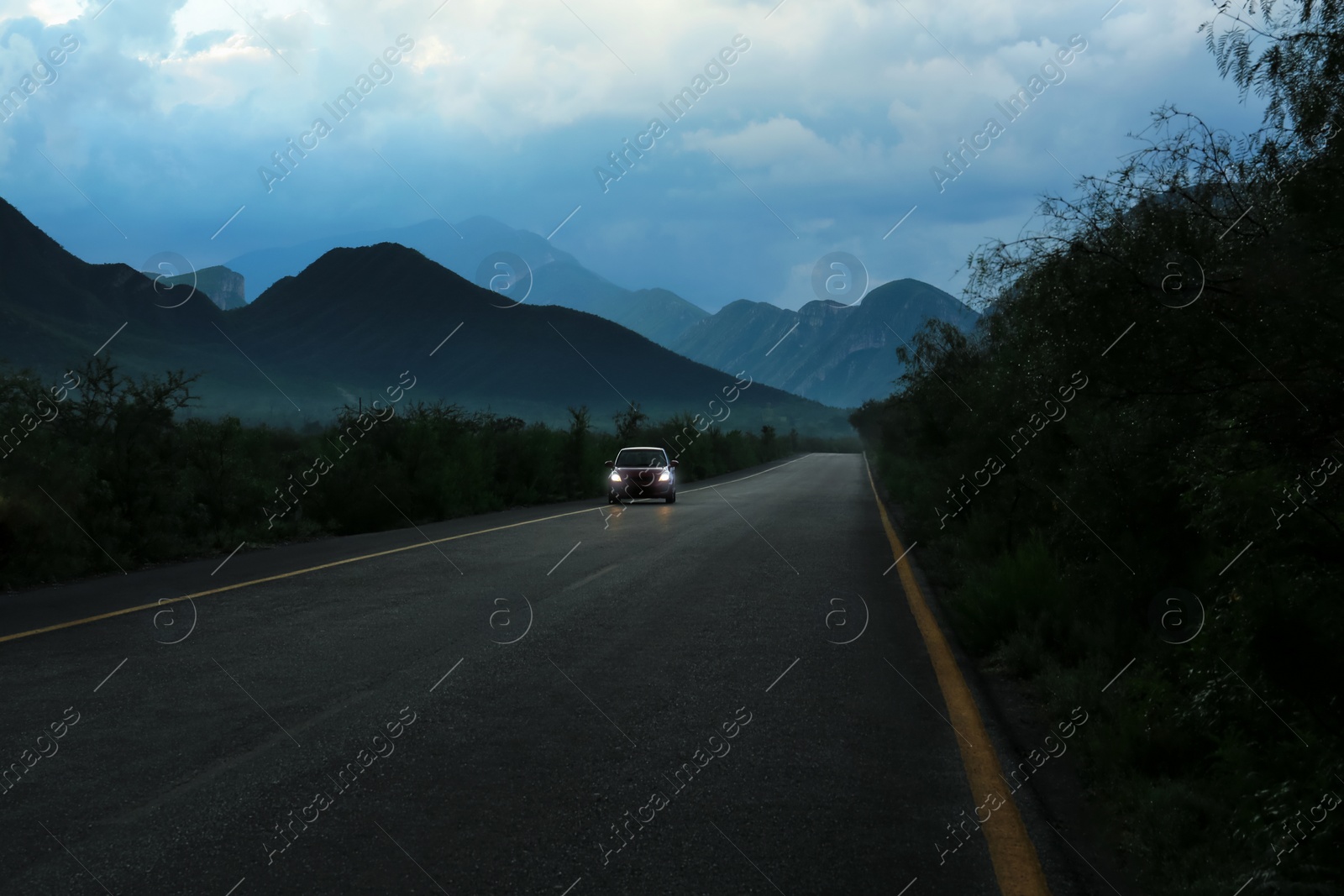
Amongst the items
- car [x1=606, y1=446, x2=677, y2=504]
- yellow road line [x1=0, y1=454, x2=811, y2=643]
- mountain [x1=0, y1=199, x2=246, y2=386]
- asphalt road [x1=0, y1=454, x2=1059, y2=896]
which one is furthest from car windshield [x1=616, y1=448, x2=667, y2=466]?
mountain [x1=0, y1=199, x2=246, y2=386]

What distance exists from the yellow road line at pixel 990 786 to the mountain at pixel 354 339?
120433mm

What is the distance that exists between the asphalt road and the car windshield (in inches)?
719

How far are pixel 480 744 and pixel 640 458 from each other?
2585 centimetres

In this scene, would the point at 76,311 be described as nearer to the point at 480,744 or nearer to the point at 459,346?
the point at 459,346

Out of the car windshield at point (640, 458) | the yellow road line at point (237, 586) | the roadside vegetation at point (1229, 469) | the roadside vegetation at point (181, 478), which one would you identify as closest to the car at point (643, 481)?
the car windshield at point (640, 458)

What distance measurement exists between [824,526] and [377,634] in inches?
528

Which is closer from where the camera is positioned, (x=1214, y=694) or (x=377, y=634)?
(x=1214, y=694)

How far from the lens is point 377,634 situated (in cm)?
900

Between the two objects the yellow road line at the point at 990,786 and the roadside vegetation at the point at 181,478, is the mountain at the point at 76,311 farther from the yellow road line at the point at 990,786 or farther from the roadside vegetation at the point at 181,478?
the yellow road line at the point at 990,786

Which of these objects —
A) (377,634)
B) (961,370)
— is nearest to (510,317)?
(961,370)

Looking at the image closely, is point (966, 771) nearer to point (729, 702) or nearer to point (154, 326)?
point (729, 702)

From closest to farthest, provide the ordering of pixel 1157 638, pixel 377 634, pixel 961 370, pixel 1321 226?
pixel 1321 226 < pixel 1157 638 < pixel 377 634 < pixel 961 370

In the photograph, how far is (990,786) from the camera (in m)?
5.26

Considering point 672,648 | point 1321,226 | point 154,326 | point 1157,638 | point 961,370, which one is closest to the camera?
point 1321,226
